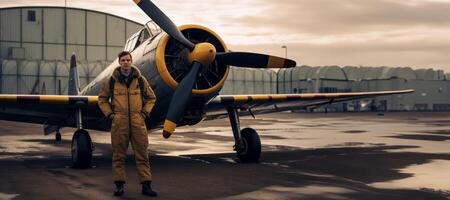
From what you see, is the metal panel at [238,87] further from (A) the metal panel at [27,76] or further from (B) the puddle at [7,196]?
(B) the puddle at [7,196]

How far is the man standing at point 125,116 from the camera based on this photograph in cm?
764

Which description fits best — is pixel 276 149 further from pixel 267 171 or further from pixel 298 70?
pixel 298 70

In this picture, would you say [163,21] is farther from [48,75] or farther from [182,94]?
[48,75]

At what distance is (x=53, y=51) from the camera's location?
57719 mm

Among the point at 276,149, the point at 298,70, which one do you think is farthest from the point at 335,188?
the point at 298,70

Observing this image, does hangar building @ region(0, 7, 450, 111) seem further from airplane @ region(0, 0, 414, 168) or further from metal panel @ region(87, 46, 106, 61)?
airplane @ region(0, 0, 414, 168)

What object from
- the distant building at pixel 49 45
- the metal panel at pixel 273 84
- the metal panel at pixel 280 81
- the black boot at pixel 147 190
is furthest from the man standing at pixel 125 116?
the metal panel at pixel 280 81

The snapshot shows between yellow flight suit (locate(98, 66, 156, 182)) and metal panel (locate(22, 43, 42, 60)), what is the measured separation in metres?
53.0

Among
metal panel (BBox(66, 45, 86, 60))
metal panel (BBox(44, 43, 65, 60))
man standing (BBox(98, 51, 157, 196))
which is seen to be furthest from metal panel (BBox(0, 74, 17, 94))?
man standing (BBox(98, 51, 157, 196))

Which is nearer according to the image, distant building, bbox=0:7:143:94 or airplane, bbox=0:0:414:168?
airplane, bbox=0:0:414:168

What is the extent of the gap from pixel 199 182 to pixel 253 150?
11.4 feet

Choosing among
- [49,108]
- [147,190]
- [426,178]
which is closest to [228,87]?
[49,108]

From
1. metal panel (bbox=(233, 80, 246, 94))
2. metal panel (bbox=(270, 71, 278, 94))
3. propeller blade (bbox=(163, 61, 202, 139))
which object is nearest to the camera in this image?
propeller blade (bbox=(163, 61, 202, 139))

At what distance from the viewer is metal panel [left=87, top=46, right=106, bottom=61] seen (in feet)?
194
